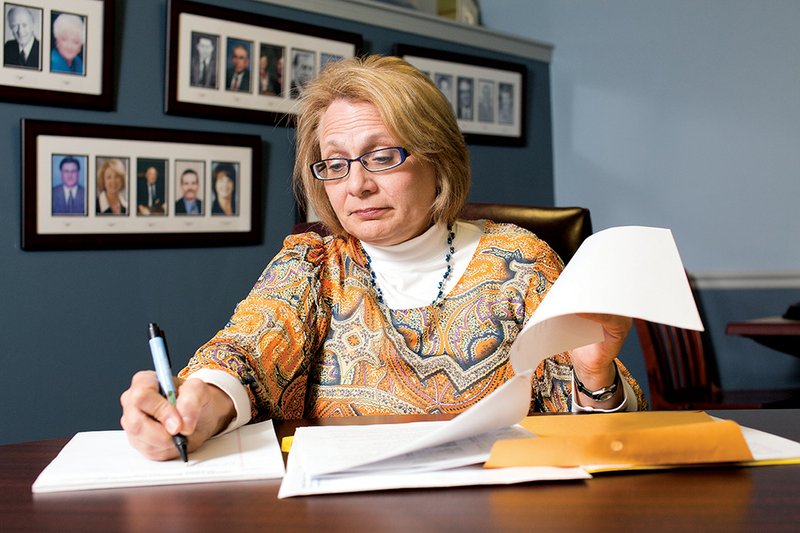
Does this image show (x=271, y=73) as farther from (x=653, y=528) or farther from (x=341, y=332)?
(x=653, y=528)

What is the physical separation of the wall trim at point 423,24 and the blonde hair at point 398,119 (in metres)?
1.62

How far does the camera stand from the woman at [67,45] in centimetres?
266

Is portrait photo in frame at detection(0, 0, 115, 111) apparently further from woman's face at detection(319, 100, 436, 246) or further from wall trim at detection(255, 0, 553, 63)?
woman's face at detection(319, 100, 436, 246)

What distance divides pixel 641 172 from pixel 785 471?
3.30 meters

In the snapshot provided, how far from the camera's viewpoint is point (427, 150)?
1635mm

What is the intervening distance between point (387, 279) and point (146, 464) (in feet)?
2.62

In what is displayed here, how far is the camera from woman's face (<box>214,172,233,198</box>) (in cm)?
309

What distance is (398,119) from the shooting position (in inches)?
62.8

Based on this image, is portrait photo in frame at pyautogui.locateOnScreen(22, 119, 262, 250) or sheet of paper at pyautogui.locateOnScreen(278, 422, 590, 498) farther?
portrait photo in frame at pyautogui.locateOnScreen(22, 119, 262, 250)

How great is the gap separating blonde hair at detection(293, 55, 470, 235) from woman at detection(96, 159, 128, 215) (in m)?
1.22

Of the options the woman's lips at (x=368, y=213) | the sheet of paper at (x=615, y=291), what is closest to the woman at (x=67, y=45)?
the woman's lips at (x=368, y=213)

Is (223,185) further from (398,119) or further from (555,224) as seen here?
(398,119)

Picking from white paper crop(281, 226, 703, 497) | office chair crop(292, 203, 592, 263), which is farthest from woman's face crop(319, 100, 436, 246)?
white paper crop(281, 226, 703, 497)

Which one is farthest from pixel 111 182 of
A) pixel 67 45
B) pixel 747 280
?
pixel 747 280
